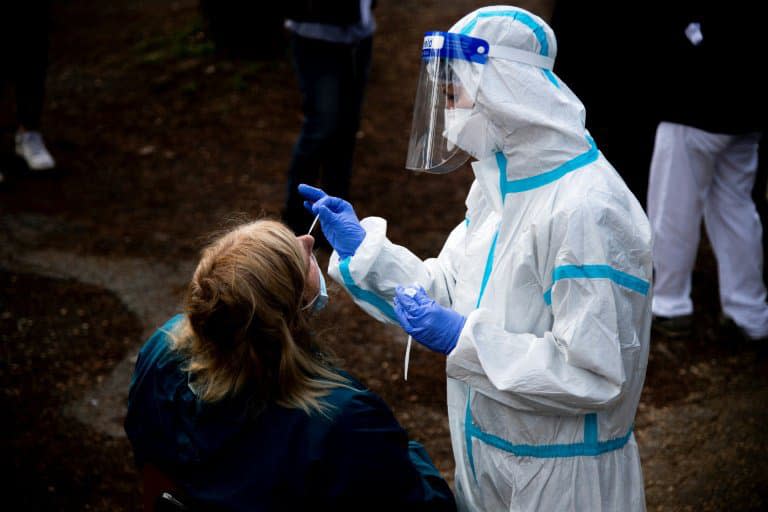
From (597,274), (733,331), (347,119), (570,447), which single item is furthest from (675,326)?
(597,274)

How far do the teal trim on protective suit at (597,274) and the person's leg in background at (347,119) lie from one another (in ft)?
9.61

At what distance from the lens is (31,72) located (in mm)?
5707

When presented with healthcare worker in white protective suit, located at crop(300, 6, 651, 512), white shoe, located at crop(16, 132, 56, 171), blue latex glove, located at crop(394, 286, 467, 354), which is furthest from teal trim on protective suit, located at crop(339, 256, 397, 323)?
white shoe, located at crop(16, 132, 56, 171)

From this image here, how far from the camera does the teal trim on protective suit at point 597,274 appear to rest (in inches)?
73.2

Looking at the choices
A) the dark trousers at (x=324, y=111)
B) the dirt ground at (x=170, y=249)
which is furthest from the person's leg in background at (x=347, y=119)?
the dirt ground at (x=170, y=249)

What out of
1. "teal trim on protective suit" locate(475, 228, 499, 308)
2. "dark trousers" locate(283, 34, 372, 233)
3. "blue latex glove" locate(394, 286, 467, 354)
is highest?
"teal trim on protective suit" locate(475, 228, 499, 308)

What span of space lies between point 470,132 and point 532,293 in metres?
0.47

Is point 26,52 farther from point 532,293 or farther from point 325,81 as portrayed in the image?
point 532,293

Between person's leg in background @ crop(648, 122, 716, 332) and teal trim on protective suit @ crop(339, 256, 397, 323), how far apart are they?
223 centimetres

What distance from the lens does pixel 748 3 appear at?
374 cm

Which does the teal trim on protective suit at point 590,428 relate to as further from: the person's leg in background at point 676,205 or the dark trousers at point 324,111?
the dark trousers at point 324,111

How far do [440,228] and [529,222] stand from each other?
10.6 feet

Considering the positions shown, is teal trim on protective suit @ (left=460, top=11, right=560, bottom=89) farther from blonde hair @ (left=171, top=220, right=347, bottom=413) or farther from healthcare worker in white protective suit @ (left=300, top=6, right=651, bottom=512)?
blonde hair @ (left=171, top=220, right=347, bottom=413)

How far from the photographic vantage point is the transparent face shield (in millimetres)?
2076
